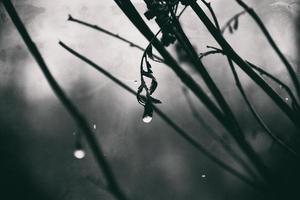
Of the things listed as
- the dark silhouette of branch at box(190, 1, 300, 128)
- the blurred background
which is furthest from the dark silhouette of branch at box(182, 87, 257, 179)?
the dark silhouette of branch at box(190, 1, 300, 128)

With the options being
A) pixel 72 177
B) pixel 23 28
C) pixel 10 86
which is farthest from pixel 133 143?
pixel 23 28

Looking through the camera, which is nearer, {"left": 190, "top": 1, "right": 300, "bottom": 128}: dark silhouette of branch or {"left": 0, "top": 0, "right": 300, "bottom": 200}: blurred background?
{"left": 190, "top": 1, "right": 300, "bottom": 128}: dark silhouette of branch

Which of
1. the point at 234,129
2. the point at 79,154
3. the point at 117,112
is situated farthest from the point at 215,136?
the point at 79,154

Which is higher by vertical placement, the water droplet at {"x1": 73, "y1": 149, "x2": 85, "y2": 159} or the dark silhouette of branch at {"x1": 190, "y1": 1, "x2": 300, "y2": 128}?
the dark silhouette of branch at {"x1": 190, "y1": 1, "x2": 300, "y2": 128}

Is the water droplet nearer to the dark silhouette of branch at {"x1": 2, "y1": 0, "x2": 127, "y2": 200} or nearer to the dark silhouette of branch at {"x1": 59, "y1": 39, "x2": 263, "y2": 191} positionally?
the dark silhouette of branch at {"x1": 2, "y1": 0, "x2": 127, "y2": 200}

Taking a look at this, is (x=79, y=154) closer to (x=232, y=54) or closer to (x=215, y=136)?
(x=215, y=136)
